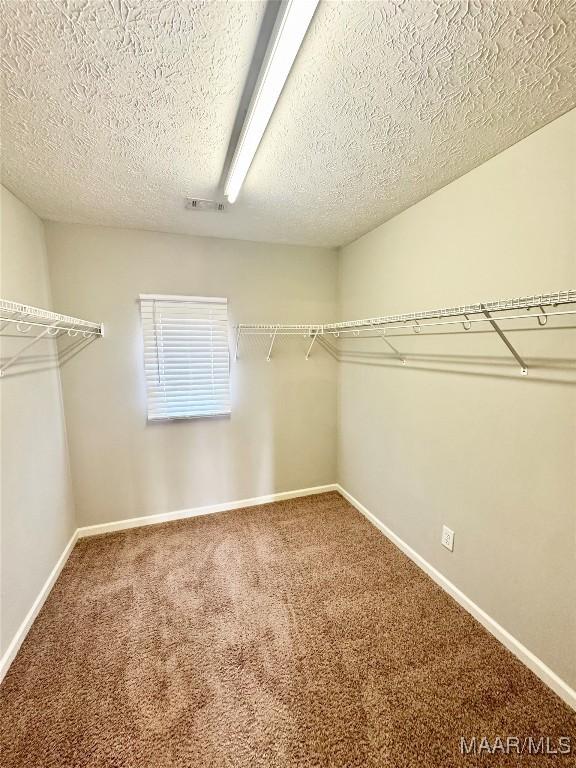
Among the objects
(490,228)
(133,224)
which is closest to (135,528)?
(133,224)

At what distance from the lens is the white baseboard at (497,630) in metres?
1.34

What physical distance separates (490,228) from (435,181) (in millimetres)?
455

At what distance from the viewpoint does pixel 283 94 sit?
1.14m

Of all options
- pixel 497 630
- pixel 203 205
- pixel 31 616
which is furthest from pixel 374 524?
pixel 203 205

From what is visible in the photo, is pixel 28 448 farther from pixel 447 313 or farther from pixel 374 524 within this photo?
pixel 374 524

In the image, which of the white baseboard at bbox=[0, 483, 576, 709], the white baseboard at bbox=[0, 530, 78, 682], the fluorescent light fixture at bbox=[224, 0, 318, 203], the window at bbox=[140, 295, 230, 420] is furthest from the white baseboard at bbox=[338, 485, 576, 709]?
the fluorescent light fixture at bbox=[224, 0, 318, 203]

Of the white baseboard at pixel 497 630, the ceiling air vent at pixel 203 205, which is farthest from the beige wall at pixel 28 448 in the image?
the white baseboard at pixel 497 630

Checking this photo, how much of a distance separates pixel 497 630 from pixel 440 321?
169 centimetres

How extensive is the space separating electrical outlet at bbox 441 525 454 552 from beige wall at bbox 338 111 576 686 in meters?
0.04

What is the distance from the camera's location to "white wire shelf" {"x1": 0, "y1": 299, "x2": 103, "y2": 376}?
1352 mm

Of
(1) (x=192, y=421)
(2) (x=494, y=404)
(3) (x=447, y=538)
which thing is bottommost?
(3) (x=447, y=538)

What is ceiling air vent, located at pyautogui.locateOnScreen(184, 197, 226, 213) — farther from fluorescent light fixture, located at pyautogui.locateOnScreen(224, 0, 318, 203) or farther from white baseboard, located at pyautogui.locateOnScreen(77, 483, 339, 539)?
white baseboard, located at pyautogui.locateOnScreen(77, 483, 339, 539)

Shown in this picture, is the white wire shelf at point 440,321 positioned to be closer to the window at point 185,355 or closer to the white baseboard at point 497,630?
the window at point 185,355

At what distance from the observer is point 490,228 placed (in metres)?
1.56
